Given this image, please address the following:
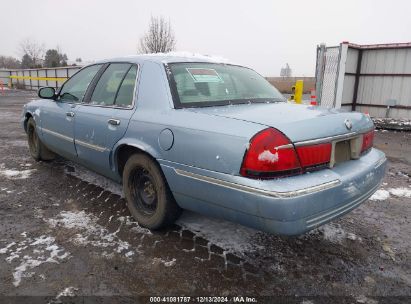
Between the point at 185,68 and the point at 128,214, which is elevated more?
the point at 185,68

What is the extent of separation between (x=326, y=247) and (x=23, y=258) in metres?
2.57

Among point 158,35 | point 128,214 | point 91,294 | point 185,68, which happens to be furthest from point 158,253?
point 158,35

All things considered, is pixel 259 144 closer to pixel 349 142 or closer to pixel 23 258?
pixel 349 142

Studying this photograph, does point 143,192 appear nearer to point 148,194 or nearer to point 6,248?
point 148,194

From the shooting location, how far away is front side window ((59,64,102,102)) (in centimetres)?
410

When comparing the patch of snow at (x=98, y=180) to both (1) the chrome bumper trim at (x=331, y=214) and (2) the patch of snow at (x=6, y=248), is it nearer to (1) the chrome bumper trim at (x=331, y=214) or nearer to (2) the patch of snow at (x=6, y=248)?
(2) the patch of snow at (x=6, y=248)

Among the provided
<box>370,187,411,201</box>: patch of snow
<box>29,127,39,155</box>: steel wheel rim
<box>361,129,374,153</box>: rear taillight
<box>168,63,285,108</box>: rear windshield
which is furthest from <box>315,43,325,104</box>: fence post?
<box>29,127,39,155</box>: steel wheel rim

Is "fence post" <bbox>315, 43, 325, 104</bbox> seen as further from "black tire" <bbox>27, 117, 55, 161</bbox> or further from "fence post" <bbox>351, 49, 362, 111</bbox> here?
"black tire" <bbox>27, 117, 55, 161</bbox>

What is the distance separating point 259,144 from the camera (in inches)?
88.0

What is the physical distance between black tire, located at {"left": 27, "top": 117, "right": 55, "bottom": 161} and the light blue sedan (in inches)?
63.2

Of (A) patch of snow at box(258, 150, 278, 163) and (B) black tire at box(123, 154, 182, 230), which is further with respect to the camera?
(B) black tire at box(123, 154, 182, 230)

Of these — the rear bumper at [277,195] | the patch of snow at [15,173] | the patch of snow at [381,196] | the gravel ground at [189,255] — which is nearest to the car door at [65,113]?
the patch of snow at [15,173]

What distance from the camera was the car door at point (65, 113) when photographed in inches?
162

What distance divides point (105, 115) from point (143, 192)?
2.93 ft
